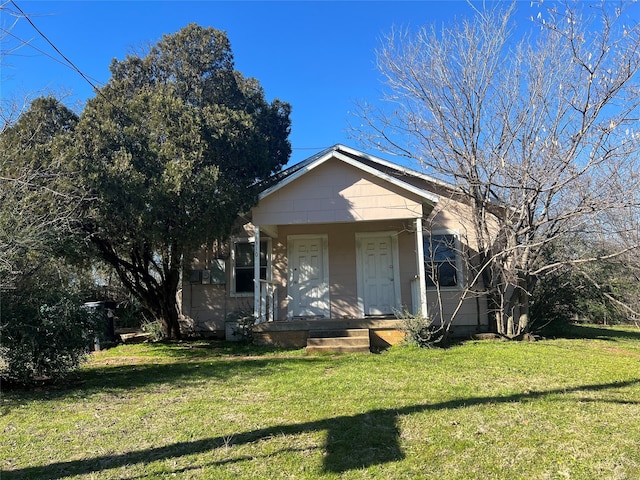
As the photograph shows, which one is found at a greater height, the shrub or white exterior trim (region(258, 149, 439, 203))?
white exterior trim (region(258, 149, 439, 203))

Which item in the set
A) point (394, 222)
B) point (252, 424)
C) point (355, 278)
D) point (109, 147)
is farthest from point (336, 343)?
point (109, 147)

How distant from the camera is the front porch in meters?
9.45

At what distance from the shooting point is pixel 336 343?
8898 mm

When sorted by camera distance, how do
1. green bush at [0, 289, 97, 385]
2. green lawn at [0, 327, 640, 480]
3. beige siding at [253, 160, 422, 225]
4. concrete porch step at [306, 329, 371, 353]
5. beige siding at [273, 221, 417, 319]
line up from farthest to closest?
beige siding at [273, 221, 417, 319] < beige siding at [253, 160, 422, 225] < concrete porch step at [306, 329, 371, 353] < green bush at [0, 289, 97, 385] < green lawn at [0, 327, 640, 480]

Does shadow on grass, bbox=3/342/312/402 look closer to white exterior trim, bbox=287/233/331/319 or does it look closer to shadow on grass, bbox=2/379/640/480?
white exterior trim, bbox=287/233/331/319

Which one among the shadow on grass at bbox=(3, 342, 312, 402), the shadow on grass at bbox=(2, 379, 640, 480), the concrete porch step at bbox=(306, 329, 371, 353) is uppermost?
the concrete porch step at bbox=(306, 329, 371, 353)

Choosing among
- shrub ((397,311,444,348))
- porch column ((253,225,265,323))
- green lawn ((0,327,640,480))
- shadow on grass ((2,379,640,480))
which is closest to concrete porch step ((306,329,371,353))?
shrub ((397,311,444,348))

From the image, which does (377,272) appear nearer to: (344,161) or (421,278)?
(421,278)

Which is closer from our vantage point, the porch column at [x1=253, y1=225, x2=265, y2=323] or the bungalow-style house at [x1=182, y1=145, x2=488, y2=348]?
the porch column at [x1=253, y1=225, x2=265, y2=323]

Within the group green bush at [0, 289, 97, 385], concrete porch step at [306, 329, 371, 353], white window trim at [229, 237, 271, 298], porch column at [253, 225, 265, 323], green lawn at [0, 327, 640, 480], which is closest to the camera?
green lawn at [0, 327, 640, 480]

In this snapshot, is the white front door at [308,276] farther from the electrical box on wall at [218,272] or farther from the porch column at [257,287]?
the electrical box on wall at [218,272]

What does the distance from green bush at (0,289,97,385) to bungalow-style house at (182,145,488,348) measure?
4.18 metres

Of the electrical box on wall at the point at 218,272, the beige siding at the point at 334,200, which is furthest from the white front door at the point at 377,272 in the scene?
the electrical box on wall at the point at 218,272

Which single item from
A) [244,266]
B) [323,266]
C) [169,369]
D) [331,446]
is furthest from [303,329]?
[331,446]
